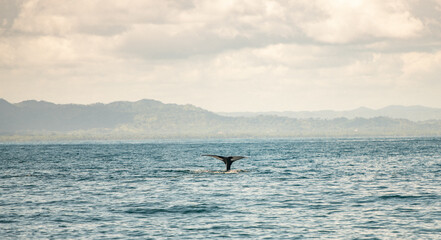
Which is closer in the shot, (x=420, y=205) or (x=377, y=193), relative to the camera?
(x=420, y=205)

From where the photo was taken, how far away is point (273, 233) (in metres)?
29.9

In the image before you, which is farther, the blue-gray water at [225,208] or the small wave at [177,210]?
the small wave at [177,210]

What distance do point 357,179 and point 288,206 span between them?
2107 centimetres

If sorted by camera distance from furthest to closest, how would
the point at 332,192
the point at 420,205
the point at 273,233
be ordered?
the point at 332,192 < the point at 420,205 < the point at 273,233

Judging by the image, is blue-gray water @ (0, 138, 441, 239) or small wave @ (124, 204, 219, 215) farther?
small wave @ (124, 204, 219, 215)

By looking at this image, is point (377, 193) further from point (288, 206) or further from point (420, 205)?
point (288, 206)

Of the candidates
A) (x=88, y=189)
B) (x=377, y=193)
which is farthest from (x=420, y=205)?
(x=88, y=189)

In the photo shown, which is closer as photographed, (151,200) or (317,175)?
(151,200)

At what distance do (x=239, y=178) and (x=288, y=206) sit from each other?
21.0 metres

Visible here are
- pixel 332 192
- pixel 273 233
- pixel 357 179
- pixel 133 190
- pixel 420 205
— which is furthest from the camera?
pixel 357 179

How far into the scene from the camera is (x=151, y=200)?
42.5 m

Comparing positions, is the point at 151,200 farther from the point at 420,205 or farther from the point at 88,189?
the point at 420,205

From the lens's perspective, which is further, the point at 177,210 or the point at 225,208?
the point at 225,208

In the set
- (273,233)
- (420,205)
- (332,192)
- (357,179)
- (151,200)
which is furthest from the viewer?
(357,179)
